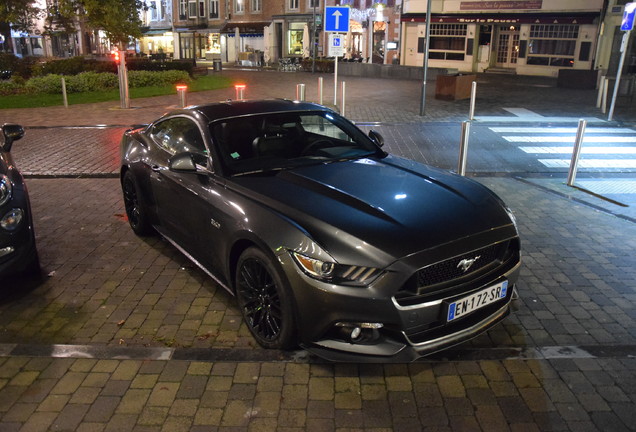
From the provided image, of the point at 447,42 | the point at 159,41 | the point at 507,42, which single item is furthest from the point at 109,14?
the point at 159,41

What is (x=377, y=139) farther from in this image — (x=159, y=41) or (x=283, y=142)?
(x=159, y=41)

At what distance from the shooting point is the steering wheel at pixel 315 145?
476cm

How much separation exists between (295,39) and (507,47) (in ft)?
64.6

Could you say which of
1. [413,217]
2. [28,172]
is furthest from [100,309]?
[28,172]

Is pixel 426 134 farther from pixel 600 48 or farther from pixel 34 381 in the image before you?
pixel 600 48

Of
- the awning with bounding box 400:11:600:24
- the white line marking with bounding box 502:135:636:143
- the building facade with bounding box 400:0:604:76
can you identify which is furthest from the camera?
the building facade with bounding box 400:0:604:76

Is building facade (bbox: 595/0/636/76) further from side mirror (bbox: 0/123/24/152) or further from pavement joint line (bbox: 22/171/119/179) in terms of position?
side mirror (bbox: 0/123/24/152)

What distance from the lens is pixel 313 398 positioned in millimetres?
3346

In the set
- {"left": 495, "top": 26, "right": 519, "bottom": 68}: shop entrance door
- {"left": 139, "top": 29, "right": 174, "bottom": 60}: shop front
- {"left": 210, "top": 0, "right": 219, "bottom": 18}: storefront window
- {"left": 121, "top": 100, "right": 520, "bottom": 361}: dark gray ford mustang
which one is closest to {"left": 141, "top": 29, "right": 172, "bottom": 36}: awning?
{"left": 139, "top": 29, "right": 174, "bottom": 60}: shop front

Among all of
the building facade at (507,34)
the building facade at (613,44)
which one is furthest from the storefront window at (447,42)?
the building facade at (613,44)

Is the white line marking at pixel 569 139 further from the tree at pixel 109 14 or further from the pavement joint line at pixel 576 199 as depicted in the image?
the tree at pixel 109 14

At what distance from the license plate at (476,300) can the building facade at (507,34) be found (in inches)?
951

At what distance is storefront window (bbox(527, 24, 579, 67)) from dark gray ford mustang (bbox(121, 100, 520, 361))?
2727 centimetres

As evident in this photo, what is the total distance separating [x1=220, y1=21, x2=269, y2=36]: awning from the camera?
46.2m
